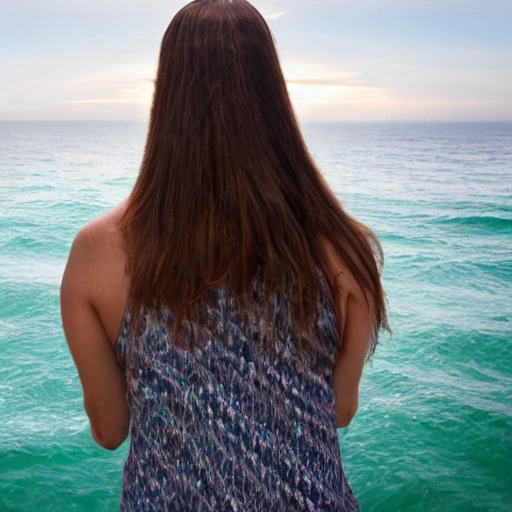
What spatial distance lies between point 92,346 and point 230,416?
22 cm

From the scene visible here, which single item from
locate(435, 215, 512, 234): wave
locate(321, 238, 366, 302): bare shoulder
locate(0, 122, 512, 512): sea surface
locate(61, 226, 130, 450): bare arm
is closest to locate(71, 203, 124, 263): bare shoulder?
locate(61, 226, 130, 450): bare arm

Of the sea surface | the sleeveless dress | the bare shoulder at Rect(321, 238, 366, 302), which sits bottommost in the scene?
the sea surface

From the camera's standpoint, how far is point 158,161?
0.85m

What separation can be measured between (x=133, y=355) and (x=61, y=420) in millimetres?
2481

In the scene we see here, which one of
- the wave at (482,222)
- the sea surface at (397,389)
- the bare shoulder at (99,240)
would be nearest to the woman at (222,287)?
the bare shoulder at (99,240)

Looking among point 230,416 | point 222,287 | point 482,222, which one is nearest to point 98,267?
point 222,287

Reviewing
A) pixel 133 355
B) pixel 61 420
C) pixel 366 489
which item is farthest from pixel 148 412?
pixel 61 420

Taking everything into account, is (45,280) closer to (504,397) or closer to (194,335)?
(504,397)

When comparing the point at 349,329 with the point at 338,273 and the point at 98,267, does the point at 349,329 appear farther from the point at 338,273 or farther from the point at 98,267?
the point at 98,267

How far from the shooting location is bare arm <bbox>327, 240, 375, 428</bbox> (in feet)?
2.93

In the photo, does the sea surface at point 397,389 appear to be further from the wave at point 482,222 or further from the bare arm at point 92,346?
the bare arm at point 92,346

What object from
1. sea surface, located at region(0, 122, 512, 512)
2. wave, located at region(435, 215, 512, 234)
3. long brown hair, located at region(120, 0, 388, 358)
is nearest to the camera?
long brown hair, located at region(120, 0, 388, 358)

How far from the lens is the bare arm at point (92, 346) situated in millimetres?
842

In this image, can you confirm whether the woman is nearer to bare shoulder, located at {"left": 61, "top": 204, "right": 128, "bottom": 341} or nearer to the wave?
bare shoulder, located at {"left": 61, "top": 204, "right": 128, "bottom": 341}
